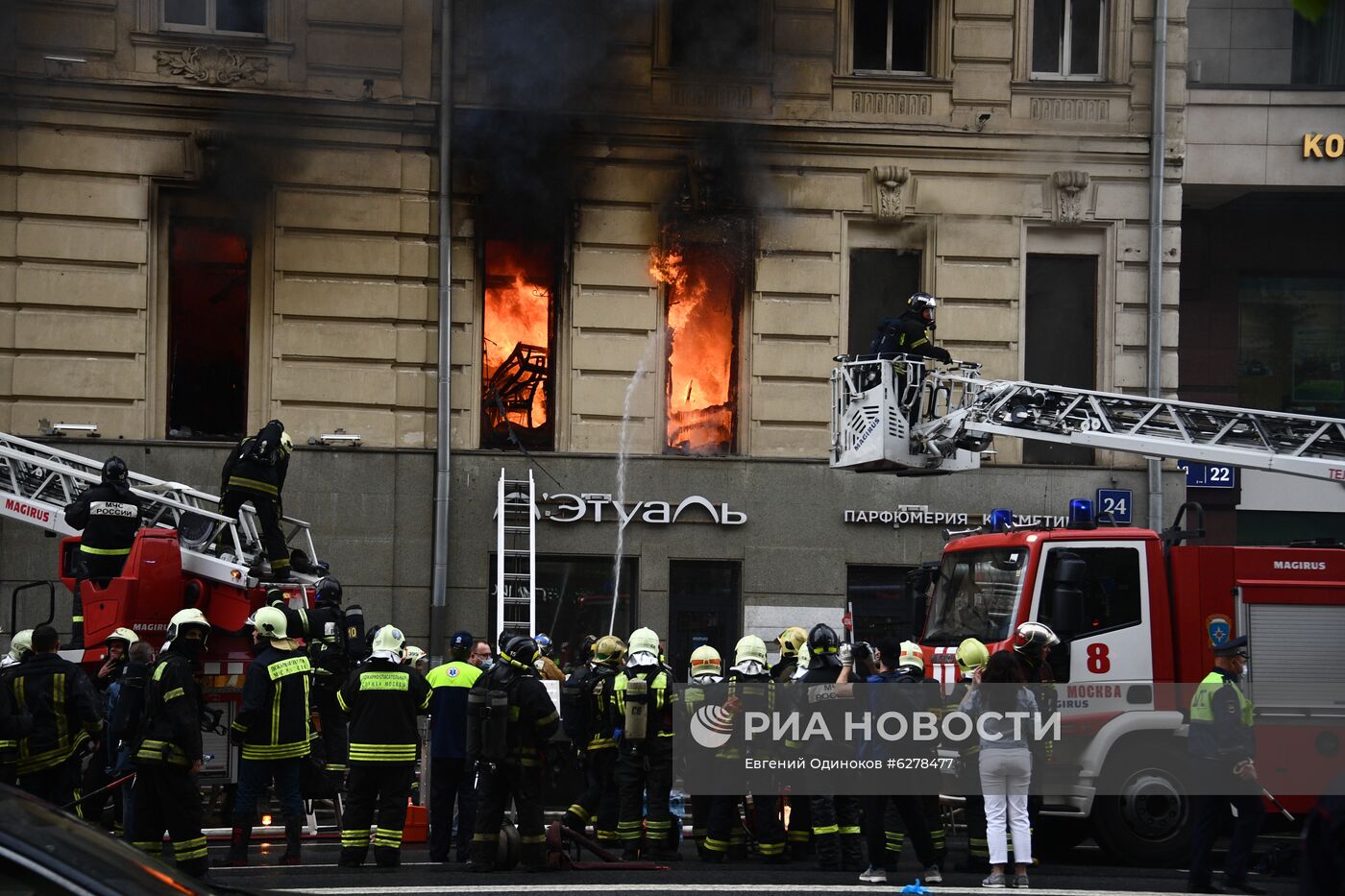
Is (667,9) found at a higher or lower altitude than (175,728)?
higher

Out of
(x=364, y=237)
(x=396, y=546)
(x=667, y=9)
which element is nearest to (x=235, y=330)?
(x=364, y=237)

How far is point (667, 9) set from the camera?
2067 cm

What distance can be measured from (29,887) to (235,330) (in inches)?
651

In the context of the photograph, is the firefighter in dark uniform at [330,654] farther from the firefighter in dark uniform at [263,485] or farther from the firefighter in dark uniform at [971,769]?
the firefighter in dark uniform at [971,769]

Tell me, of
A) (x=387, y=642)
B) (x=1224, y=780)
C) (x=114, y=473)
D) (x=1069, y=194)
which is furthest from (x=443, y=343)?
(x=1224, y=780)

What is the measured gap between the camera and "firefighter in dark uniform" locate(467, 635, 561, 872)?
11.8 metres

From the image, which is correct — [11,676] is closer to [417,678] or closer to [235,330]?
[417,678]

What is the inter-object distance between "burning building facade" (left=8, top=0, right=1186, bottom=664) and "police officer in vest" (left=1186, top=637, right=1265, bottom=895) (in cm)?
939

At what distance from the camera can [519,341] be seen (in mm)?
20969

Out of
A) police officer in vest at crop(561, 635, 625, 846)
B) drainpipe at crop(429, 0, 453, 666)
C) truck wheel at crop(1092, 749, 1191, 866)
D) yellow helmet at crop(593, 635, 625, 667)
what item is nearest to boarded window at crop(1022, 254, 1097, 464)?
drainpipe at crop(429, 0, 453, 666)

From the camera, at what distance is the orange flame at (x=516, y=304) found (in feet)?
68.3

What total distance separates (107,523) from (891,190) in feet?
35.0

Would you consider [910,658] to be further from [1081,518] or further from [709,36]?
[709,36]

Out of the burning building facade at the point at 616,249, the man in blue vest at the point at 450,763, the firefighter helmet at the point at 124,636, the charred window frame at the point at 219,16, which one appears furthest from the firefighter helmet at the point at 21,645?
the charred window frame at the point at 219,16
